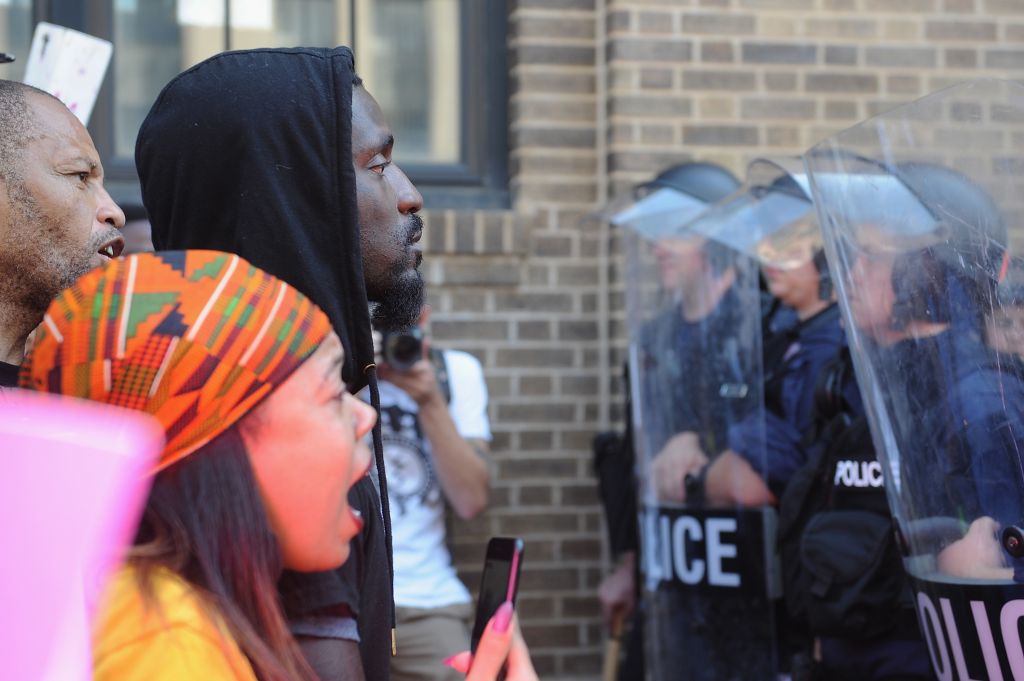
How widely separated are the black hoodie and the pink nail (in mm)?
409

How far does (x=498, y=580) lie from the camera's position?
5.09ft

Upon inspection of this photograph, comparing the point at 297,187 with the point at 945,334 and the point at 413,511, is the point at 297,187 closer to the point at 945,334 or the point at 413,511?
the point at 945,334

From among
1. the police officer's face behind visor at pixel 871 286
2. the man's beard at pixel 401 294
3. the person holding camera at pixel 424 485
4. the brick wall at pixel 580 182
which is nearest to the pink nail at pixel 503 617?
the man's beard at pixel 401 294

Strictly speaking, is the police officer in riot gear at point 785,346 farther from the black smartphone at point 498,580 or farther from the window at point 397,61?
the black smartphone at point 498,580

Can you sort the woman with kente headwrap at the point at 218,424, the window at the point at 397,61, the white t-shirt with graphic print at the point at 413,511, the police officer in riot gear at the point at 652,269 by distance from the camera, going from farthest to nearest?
the window at the point at 397,61 < the police officer in riot gear at the point at 652,269 < the white t-shirt with graphic print at the point at 413,511 < the woman with kente headwrap at the point at 218,424

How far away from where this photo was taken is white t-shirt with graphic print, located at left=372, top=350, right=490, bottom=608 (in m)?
4.06

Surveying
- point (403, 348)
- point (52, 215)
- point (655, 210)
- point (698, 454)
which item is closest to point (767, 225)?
point (655, 210)

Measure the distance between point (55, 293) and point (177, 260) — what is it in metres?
1.04

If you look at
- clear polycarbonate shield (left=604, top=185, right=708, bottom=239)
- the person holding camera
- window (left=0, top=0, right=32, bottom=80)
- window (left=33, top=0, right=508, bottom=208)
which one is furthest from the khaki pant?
window (left=0, top=0, right=32, bottom=80)

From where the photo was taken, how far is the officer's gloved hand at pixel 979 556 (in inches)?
84.4

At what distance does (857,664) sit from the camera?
A: 3.24 meters

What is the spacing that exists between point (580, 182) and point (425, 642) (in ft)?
6.28

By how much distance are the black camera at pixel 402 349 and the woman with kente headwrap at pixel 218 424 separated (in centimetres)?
256

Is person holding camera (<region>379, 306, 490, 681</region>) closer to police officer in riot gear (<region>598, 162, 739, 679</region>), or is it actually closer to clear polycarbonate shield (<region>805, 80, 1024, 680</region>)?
police officer in riot gear (<region>598, 162, 739, 679</region>)
